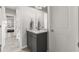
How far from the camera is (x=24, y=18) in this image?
4.05ft

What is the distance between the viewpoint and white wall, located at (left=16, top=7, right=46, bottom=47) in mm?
1190

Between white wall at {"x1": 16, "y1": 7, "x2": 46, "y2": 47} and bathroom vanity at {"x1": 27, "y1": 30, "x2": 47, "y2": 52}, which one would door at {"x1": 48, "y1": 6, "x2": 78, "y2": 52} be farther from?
white wall at {"x1": 16, "y1": 7, "x2": 46, "y2": 47}

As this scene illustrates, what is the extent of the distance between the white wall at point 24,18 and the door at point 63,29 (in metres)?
0.19

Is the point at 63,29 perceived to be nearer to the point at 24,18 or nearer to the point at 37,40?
the point at 37,40

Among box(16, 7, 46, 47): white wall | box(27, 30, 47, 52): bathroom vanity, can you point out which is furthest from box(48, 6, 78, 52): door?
box(16, 7, 46, 47): white wall

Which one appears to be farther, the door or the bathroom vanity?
the bathroom vanity

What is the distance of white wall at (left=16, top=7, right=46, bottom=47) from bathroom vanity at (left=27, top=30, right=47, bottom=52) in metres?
0.07

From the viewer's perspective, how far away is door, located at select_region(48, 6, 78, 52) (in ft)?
3.62

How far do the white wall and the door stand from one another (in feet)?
0.63

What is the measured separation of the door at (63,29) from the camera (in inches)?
43.4

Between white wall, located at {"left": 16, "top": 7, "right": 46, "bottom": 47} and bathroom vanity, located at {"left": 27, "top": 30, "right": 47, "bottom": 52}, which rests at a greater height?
white wall, located at {"left": 16, "top": 7, "right": 46, "bottom": 47}

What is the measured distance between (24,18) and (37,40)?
1.25 feet

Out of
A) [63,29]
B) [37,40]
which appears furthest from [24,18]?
[63,29]
